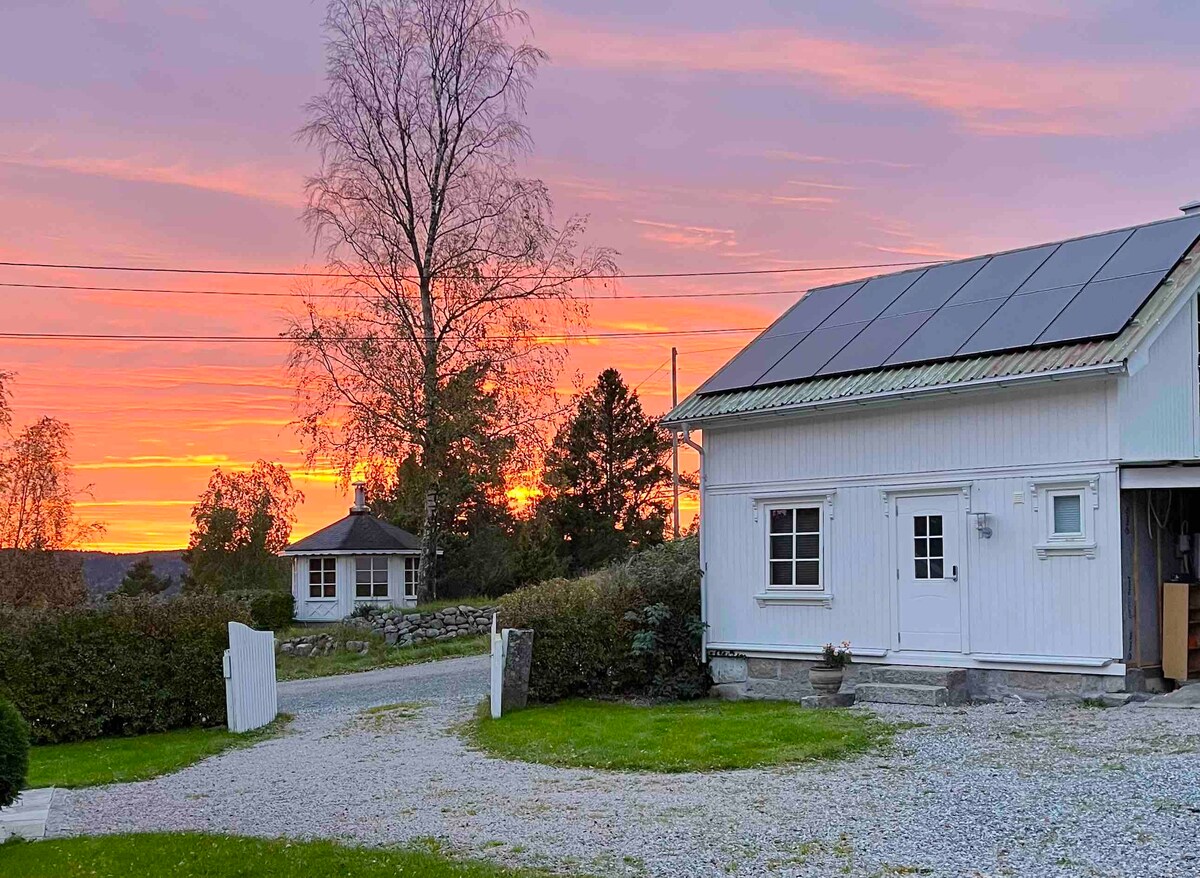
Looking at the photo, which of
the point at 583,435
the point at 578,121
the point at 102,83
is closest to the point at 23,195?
the point at 102,83

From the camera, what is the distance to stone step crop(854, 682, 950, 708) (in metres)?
14.7

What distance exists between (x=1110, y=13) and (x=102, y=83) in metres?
14.4

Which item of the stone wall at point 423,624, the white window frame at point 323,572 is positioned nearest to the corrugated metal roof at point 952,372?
the stone wall at point 423,624

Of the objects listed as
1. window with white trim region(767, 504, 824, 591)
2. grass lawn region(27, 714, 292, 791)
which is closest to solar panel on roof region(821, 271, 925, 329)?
window with white trim region(767, 504, 824, 591)

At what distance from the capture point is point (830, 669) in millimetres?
15703

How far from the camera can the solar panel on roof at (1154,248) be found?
14828 millimetres

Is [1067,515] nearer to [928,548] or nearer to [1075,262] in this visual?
[928,548]

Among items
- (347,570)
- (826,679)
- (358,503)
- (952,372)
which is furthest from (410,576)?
(952,372)

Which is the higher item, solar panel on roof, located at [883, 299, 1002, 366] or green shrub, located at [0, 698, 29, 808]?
solar panel on roof, located at [883, 299, 1002, 366]

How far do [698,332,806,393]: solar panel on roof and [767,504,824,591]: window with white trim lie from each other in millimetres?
2107

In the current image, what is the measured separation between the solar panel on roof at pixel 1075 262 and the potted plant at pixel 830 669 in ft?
17.8

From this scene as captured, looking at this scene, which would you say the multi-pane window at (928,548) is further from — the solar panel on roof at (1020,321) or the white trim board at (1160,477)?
the white trim board at (1160,477)

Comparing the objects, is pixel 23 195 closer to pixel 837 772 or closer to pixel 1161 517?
pixel 837 772

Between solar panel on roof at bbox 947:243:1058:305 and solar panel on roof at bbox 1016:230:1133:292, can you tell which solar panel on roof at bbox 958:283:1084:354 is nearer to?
solar panel on roof at bbox 1016:230:1133:292
